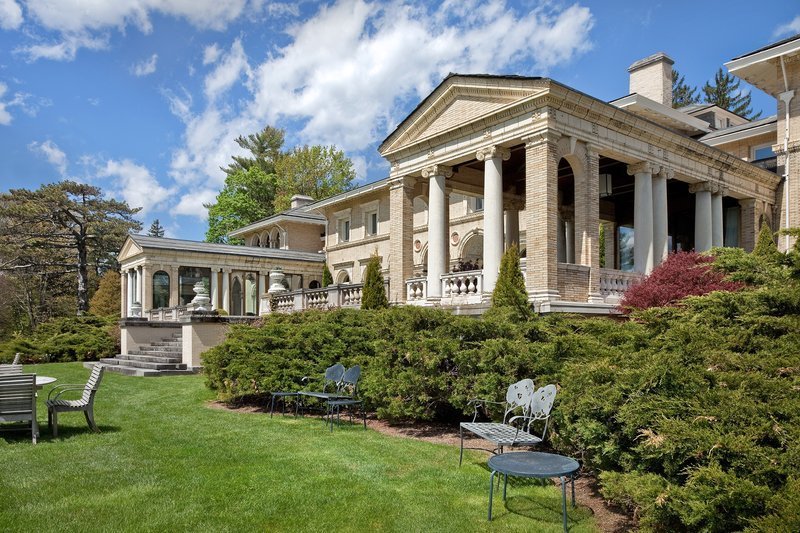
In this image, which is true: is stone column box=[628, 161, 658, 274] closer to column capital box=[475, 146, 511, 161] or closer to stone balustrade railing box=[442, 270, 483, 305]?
column capital box=[475, 146, 511, 161]

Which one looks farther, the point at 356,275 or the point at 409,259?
the point at 356,275

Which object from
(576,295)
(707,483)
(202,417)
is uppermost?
(576,295)

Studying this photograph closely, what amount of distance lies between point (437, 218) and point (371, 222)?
17.0m

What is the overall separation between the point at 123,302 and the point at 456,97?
99.4ft

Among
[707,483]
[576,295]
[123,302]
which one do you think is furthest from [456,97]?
[123,302]

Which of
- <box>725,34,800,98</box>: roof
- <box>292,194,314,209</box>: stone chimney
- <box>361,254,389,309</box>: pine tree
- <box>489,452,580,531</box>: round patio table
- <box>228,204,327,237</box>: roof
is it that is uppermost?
<box>725,34,800,98</box>: roof

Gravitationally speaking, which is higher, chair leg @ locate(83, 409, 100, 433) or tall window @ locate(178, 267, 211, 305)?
tall window @ locate(178, 267, 211, 305)

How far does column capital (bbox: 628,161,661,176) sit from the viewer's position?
1738cm

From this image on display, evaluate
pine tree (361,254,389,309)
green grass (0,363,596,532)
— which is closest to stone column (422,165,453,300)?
pine tree (361,254,389,309)

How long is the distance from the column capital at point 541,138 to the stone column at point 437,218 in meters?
3.53

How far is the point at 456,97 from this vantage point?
55.6 feet

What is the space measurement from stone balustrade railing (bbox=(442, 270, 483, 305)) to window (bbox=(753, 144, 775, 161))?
1612cm

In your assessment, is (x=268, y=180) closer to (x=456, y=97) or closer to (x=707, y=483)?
(x=456, y=97)

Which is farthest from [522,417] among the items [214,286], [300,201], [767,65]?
[300,201]
